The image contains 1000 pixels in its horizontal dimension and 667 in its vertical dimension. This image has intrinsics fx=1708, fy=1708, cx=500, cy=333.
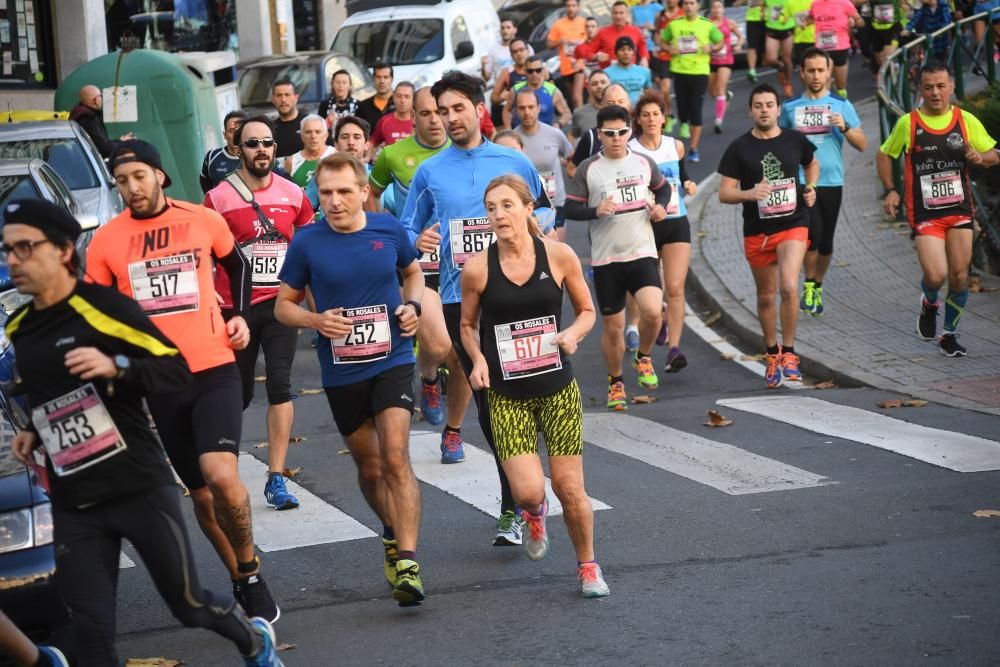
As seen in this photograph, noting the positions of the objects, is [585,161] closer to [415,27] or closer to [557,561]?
[557,561]

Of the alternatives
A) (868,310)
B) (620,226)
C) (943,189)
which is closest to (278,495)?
(620,226)

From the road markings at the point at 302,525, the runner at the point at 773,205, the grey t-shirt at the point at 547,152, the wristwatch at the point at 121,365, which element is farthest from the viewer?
the grey t-shirt at the point at 547,152

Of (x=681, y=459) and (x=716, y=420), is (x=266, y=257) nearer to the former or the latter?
(x=681, y=459)

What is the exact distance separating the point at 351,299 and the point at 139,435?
1.82 meters

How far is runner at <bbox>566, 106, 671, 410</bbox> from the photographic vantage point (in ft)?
38.5

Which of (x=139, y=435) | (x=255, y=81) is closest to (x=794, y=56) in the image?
(x=255, y=81)

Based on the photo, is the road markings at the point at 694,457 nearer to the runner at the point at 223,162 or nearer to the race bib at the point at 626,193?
the race bib at the point at 626,193

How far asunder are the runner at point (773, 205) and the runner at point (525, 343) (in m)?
5.16

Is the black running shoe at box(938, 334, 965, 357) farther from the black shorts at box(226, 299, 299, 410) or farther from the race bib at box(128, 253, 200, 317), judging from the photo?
the race bib at box(128, 253, 200, 317)

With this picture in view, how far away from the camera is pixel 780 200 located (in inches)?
486

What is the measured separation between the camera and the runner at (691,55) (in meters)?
22.3

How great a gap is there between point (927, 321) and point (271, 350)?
5.95 meters

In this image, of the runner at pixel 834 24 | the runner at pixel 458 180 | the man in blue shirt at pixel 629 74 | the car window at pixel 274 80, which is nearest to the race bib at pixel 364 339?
the runner at pixel 458 180

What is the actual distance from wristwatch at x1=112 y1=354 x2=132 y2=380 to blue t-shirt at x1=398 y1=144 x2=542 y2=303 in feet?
11.0
